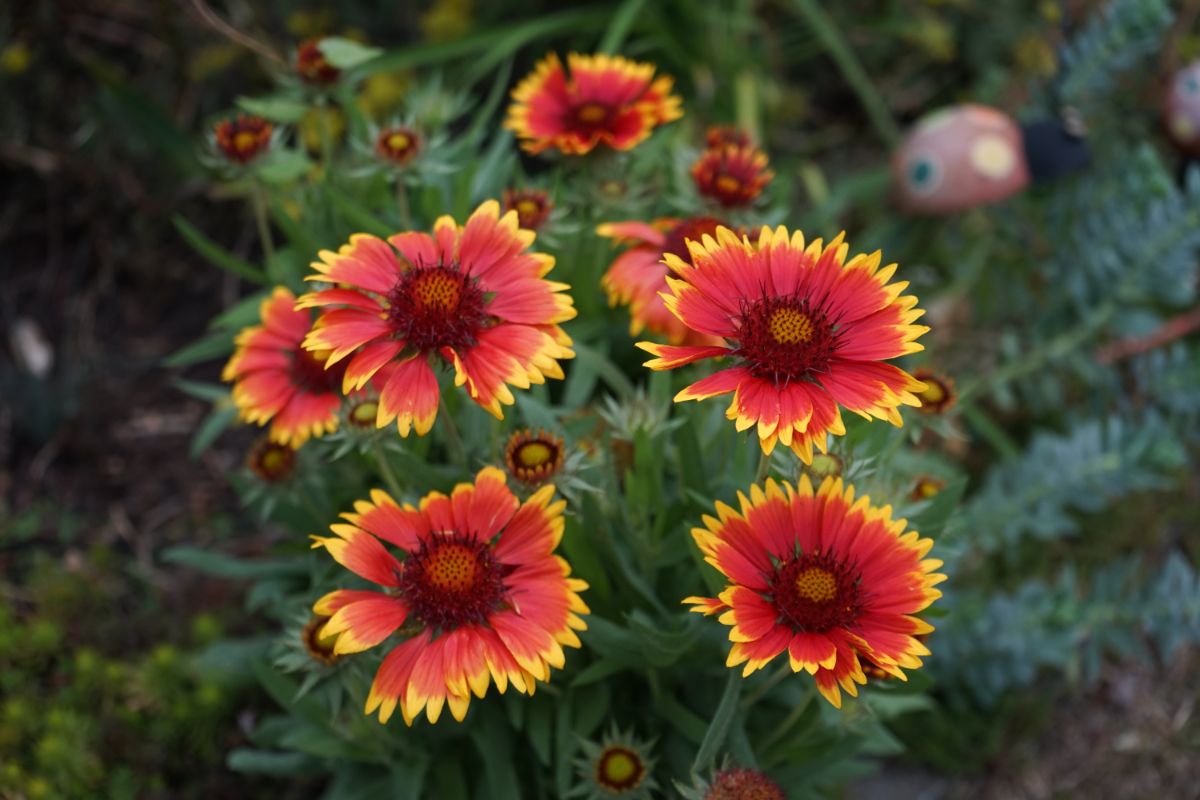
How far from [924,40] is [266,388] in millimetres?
2127

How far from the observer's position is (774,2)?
295cm

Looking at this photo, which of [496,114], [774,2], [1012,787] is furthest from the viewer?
[774,2]

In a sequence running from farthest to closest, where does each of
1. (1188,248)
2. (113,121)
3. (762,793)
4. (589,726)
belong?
1. (113,121)
2. (1188,248)
3. (589,726)
4. (762,793)

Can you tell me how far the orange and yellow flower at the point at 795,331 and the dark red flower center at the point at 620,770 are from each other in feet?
1.37

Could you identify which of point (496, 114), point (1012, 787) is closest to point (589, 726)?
point (1012, 787)

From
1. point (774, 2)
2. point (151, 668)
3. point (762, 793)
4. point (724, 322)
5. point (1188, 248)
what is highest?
point (774, 2)

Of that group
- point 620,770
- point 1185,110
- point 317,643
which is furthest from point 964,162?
point 317,643

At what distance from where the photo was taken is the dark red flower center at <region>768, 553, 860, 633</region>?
3.07 feet

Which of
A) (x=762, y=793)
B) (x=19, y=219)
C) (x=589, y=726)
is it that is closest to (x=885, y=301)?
(x=762, y=793)

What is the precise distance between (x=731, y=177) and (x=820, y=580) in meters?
0.64

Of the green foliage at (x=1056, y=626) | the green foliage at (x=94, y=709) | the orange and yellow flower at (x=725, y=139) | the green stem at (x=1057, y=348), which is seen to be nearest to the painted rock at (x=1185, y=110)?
the green stem at (x=1057, y=348)

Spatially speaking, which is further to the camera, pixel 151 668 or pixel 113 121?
pixel 113 121

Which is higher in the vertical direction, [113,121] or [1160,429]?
[113,121]

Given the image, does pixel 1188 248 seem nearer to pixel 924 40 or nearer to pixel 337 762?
pixel 924 40
